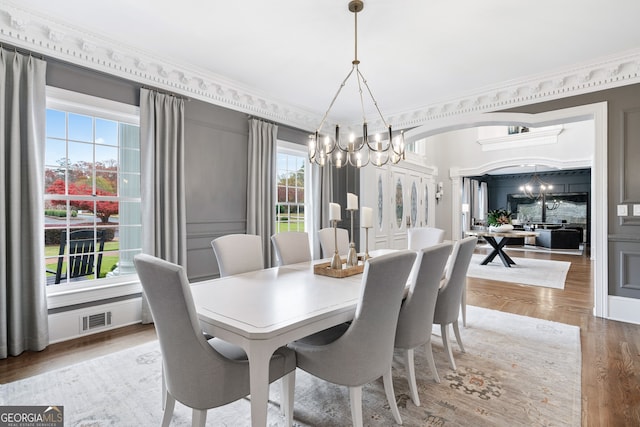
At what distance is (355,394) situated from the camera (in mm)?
1591

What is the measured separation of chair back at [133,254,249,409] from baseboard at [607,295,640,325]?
4052mm

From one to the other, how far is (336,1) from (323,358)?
94.5 inches

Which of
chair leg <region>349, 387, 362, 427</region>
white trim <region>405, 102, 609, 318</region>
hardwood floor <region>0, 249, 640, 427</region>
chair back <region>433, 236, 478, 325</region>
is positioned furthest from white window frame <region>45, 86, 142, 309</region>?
white trim <region>405, 102, 609, 318</region>

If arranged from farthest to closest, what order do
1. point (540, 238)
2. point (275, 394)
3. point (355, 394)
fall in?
1. point (540, 238)
2. point (275, 394)
3. point (355, 394)

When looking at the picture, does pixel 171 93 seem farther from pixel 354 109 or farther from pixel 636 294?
pixel 636 294

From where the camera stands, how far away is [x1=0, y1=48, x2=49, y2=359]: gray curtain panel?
2.51m

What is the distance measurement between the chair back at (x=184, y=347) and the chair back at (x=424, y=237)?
286 centimetres

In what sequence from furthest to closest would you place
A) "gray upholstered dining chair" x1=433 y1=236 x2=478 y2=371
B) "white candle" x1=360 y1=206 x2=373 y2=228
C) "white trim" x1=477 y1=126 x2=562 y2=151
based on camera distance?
1. "white trim" x1=477 y1=126 x2=562 y2=151
2. "white candle" x1=360 y1=206 x2=373 y2=228
3. "gray upholstered dining chair" x1=433 y1=236 x2=478 y2=371

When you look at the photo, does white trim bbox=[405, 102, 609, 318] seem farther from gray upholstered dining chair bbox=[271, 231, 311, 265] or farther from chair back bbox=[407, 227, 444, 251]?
gray upholstered dining chair bbox=[271, 231, 311, 265]

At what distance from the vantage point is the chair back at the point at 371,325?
1.49 m

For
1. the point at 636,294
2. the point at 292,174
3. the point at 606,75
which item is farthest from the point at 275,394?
the point at 606,75

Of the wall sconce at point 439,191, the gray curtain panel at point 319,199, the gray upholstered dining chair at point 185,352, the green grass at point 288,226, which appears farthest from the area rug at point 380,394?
the wall sconce at point 439,191

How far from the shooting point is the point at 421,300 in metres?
1.94

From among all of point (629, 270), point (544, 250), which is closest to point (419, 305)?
point (629, 270)
